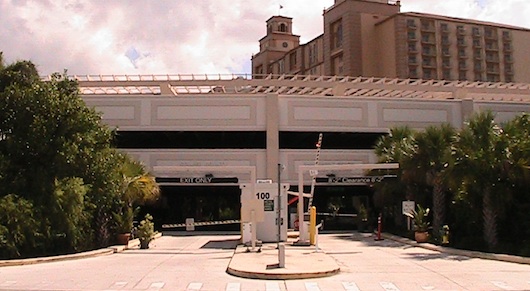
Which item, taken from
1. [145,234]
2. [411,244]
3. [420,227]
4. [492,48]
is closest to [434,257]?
[411,244]

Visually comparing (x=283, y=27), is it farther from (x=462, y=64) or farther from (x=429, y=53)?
(x=462, y=64)

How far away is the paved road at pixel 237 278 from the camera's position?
15789mm

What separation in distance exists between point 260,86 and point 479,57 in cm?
6949

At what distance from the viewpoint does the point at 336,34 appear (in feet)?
327

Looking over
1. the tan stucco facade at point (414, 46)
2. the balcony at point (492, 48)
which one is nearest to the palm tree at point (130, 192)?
the tan stucco facade at point (414, 46)

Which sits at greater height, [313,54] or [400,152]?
[313,54]

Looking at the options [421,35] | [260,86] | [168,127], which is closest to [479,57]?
[421,35]

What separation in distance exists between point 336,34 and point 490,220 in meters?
78.3

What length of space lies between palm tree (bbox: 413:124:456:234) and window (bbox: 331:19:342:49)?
68.8 meters

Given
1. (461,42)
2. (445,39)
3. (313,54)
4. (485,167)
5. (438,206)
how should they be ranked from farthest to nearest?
(313,54)
(461,42)
(445,39)
(438,206)
(485,167)

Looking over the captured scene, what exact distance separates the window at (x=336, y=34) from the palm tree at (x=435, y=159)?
68.8 meters

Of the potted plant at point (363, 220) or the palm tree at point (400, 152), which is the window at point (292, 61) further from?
the palm tree at point (400, 152)

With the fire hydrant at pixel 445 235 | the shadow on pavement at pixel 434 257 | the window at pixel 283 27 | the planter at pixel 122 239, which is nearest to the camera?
the shadow on pavement at pixel 434 257

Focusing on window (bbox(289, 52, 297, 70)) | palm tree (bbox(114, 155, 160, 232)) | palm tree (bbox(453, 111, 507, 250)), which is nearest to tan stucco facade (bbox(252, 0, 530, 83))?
window (bbox(289, 52, 297, 70))
